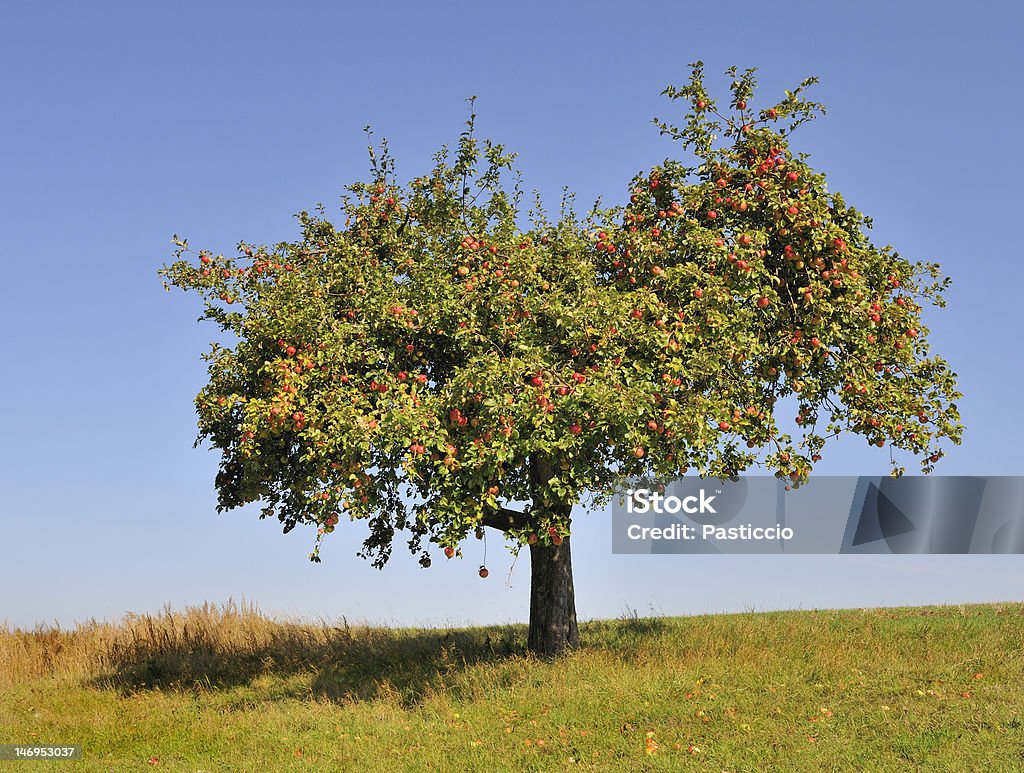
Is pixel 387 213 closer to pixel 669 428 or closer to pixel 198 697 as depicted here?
pixel 669 428

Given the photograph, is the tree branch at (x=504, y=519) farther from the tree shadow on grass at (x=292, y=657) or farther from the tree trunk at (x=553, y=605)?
the tree shadow on grass at (x=292, y=657)

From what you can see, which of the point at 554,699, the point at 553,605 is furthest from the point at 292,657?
the point at 554,699

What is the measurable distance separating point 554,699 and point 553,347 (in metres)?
6.03

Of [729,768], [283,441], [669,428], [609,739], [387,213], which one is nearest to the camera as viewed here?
[729,768]

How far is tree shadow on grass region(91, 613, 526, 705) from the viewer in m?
20.0

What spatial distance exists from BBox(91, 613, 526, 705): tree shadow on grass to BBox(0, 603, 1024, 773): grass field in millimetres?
88

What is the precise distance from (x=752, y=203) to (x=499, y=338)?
5456 mm

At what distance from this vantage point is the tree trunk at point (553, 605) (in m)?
19.8

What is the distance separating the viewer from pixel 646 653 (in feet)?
63.3

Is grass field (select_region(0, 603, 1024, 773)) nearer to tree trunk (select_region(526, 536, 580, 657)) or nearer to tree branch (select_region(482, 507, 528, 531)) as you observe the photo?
tree trunk (select_region(526, 536, 580, 657))

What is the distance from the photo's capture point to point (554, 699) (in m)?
16.3

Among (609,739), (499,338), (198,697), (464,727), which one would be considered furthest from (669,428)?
(198,697)

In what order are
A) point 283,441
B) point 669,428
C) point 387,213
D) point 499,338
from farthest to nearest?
point 387,213 < point 283,441 < point 499,338 < point 669,428

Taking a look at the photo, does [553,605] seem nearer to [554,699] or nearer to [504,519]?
[504,519]
